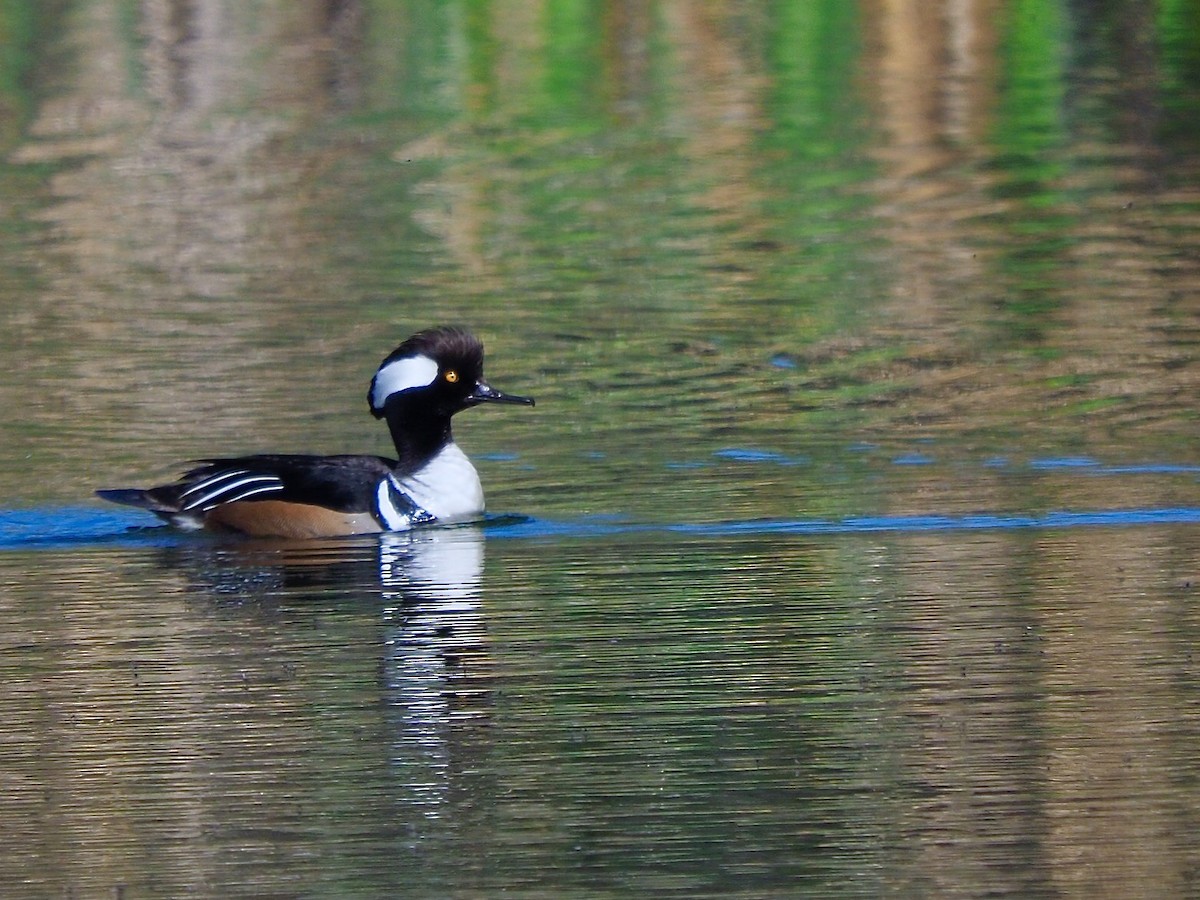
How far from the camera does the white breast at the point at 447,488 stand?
1189 centimetres

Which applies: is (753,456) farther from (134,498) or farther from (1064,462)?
(134,498)

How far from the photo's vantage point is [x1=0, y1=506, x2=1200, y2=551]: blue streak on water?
10984 millimetres

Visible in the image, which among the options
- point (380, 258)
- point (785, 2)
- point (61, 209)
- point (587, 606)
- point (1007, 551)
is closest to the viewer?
point (587, 606)

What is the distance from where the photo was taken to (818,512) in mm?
11383

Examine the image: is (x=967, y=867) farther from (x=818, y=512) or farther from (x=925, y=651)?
(x=818, y=512)

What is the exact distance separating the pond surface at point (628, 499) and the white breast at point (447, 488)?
0.23 m

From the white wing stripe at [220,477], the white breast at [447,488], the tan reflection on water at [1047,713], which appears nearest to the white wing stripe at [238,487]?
the white wing stripe at [220,477]

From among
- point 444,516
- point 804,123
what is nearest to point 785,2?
point 804,123

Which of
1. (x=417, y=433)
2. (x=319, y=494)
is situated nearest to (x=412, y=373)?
(x=417, y=433)

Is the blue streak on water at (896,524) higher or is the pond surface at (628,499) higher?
the pond surface at (628,499)

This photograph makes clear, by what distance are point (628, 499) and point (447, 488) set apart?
0.85 metres

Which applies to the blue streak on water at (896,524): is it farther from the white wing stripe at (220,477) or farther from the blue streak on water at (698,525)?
the white wing stripe at (220,477)

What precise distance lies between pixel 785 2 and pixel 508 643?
103 ft

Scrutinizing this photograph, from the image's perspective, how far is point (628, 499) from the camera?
11.8 m
